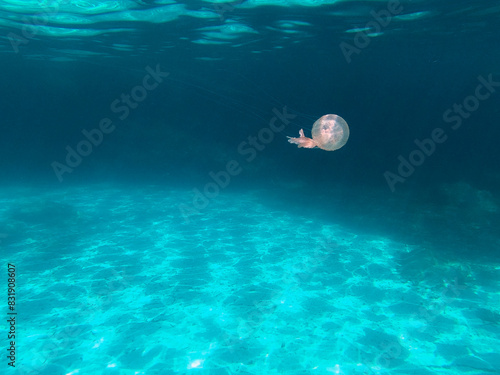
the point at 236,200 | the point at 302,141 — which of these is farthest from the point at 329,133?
the point at 236,200

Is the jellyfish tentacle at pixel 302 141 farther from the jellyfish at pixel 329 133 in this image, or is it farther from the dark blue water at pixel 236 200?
the dark blue water at pixel 236 200

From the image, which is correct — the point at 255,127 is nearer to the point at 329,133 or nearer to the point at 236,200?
the point at 236,200

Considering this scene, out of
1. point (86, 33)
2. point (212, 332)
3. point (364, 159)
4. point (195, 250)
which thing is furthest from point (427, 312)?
point (86, 33)

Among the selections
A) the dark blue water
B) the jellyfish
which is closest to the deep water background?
the dark blue water

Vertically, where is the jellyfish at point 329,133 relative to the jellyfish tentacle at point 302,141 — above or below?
above

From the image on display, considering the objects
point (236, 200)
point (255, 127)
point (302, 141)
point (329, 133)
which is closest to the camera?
point (302, 141)

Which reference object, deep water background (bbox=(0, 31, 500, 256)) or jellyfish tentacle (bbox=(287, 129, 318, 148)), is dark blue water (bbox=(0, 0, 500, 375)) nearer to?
deep water background (bbox=(0, 31, 500, 256))

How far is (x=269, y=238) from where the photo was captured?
14.4 metres

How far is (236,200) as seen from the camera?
2120cm

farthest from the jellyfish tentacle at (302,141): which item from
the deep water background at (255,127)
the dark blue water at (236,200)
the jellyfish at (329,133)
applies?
the deep water background at (255,127)

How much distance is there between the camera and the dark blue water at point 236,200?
8.00 m

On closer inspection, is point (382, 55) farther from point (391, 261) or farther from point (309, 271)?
point (309, 271)

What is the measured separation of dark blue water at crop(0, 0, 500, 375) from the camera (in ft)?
26.2

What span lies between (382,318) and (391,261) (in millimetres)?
3985
